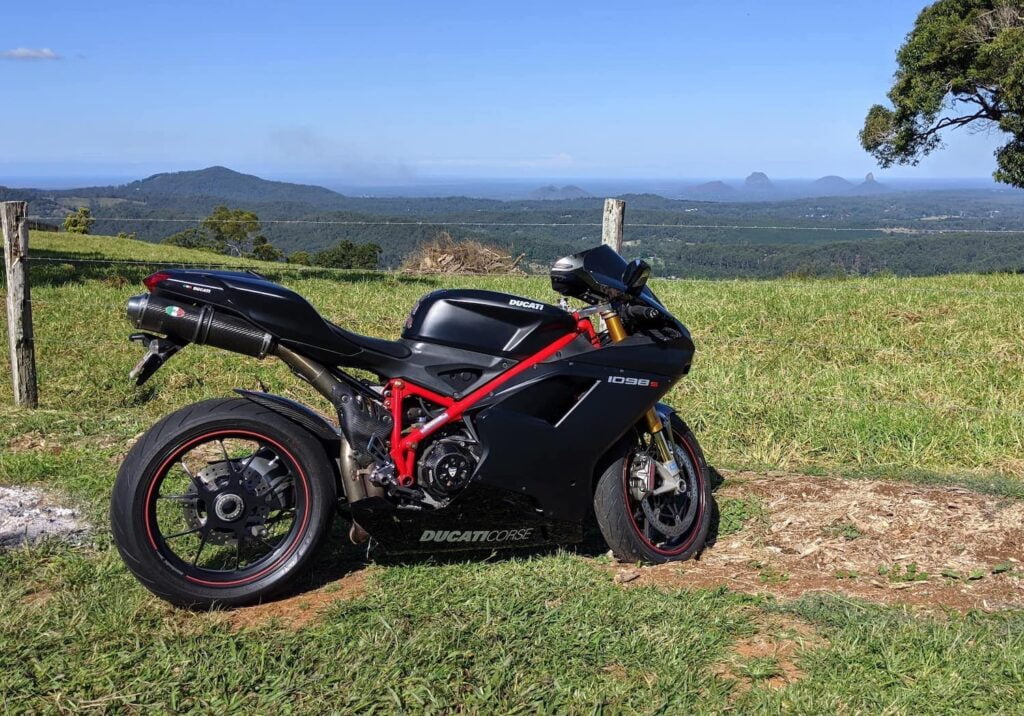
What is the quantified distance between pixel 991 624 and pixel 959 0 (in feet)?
70.3

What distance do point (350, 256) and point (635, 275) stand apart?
26176 millimetres

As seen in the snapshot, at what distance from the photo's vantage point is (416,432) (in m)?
4.07

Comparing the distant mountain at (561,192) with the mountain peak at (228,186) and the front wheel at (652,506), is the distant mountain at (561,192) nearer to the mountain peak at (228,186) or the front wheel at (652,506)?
the mountain peak at (228,186)

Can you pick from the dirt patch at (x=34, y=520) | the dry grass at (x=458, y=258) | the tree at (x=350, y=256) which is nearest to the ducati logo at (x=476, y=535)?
the dirt patch at (x=34, y=520)

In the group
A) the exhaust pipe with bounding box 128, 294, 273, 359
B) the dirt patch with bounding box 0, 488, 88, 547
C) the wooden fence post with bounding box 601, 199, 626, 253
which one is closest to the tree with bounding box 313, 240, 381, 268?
the wooden fence post with bounding box 601, 199, 626, 253

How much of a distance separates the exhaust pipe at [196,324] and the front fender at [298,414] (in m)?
0.26

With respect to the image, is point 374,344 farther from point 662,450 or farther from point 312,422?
point 662,450

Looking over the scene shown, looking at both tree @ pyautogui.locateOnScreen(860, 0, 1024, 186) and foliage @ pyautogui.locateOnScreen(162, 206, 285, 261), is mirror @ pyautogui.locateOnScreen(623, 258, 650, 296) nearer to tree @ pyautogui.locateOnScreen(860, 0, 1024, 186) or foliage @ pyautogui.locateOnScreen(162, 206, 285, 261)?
tree @ pyautogui.locateOnScreen(860, 0, 1024, 186)

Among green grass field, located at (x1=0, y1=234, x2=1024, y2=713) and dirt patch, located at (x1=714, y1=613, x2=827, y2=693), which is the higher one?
green grass field, located at (x1=0, y1=234, x2=1024, y2=713)

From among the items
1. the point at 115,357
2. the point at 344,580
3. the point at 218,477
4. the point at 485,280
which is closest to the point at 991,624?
the point at 344,580

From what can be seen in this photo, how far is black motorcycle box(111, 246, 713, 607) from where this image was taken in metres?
3.81

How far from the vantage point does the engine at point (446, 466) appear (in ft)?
13.3

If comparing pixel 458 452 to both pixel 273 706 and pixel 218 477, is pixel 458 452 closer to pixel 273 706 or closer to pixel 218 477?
pixel 218 477

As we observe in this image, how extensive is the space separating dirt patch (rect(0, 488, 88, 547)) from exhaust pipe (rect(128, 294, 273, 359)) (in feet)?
4.41
